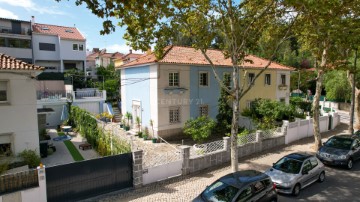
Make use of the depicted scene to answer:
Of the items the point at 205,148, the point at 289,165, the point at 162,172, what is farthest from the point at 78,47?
the point at 289,165

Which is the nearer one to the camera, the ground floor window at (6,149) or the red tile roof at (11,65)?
the red tile roof at (11,65)

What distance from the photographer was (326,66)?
1570cm

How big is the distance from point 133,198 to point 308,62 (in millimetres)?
→ 53032

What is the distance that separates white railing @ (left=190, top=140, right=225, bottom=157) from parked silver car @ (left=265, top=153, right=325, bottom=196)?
355cm

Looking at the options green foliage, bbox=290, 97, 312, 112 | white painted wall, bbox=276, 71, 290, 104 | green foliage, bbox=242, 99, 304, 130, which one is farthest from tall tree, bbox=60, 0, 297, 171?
green foliage, bbox=290, 97, 312, 112

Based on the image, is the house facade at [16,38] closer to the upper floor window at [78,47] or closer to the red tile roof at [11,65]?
the upper floor window at [78,47]

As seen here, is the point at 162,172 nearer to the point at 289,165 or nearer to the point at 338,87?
the point at 289,165

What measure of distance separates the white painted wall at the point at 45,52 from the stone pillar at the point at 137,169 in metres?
30.6

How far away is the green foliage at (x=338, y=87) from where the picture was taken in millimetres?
35938

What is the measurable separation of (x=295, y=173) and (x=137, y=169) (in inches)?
276

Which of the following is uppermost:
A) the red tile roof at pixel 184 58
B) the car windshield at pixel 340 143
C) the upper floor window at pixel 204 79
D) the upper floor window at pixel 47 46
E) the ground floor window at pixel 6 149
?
the upper floor window at pixel 47 46

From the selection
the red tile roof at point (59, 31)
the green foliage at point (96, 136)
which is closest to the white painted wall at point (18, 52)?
the red tile roof at point (59, 31)

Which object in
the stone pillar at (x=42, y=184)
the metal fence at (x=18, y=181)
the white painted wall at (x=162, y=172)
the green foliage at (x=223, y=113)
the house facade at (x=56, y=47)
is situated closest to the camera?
the metal fence at (x=18, y=181)

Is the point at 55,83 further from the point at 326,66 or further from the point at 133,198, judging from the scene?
the point at 326,66
